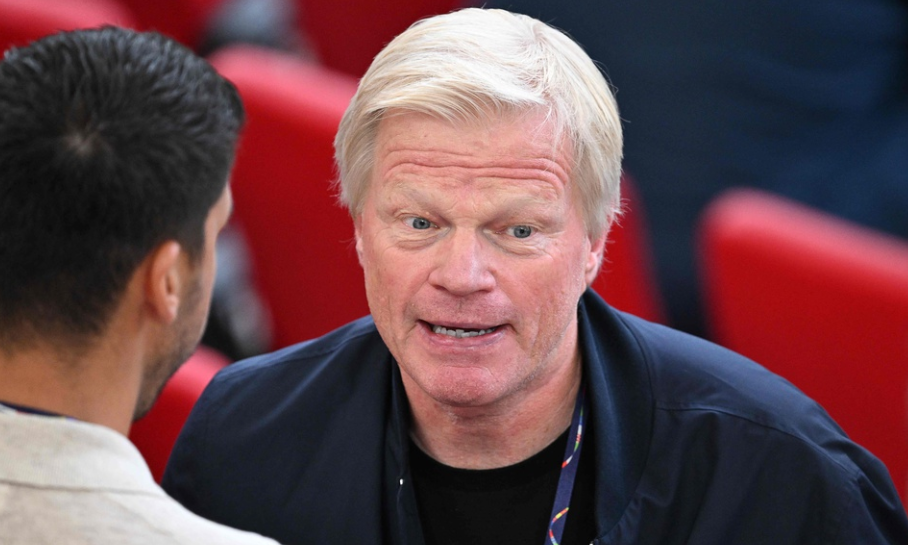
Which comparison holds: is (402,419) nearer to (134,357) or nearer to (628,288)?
(134,357)

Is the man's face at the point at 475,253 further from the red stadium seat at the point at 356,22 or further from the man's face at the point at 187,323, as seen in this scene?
the red stadium seat at the point at 356,22

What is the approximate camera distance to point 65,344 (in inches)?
50.9

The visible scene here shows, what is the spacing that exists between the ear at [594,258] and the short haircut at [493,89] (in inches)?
0.8

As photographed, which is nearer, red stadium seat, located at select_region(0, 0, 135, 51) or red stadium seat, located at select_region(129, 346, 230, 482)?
red stadium seat, located at select_region(129, 346, 230, 482)

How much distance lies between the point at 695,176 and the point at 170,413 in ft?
6.93

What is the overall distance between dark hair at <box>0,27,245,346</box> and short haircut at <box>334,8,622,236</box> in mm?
431

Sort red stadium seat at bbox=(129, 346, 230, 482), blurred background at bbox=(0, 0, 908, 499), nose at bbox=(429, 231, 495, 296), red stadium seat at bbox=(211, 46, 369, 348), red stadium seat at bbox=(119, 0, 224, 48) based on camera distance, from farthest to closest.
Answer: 1. red stadium seat at bbox=(119, 0, 224, 48)
2. red stadium seat at bbox=(211, 46, 369, 348)
3. blurred background at bbox=(0, 0, 908, 499)
4. red stadium seat at bbox=(129, 346, 230, 482)
5. nose at bbox=(429, 231, 495, 296)

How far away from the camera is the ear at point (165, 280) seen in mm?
1326

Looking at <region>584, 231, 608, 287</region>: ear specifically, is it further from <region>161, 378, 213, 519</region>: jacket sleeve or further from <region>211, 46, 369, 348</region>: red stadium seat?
<region>211, 46, 369, 348</region>: red stadium seat

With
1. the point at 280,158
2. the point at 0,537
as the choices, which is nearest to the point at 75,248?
the point at 0,537

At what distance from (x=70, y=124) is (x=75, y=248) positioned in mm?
140

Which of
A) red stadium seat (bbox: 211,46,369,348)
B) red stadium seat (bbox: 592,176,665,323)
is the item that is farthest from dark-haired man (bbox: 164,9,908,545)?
red stadium seat (bbox: 211,46,369,348)

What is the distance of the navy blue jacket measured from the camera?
167 cm

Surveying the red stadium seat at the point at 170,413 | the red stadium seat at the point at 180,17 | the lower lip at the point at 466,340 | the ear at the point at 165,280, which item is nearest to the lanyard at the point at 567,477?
the lower lip at the point at 466,340
